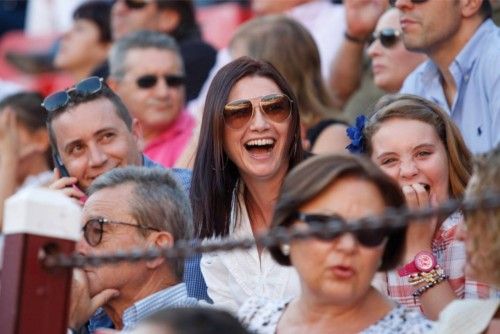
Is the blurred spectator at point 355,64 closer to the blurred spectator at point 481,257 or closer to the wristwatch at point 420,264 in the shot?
the wristwatch at point 420,264

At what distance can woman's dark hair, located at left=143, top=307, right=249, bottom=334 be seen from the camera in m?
3.39

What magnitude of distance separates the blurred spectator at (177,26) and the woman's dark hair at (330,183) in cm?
493

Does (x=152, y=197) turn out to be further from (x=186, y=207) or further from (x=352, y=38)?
(x=352, y=38)

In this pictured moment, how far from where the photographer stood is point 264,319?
4387 mm

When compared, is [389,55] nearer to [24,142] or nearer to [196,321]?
[24,142]

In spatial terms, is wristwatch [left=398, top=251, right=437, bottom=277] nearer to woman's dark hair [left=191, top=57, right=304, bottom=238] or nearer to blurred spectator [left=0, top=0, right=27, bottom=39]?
woman's dark hair [left=191, top=57, right=304, bottom=238]

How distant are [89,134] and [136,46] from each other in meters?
1.79

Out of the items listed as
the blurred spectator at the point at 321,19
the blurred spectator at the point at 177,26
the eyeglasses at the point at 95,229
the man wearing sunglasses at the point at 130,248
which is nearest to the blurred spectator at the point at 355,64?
the blurred spectator at the point at 321,19

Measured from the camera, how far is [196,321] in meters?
3.42

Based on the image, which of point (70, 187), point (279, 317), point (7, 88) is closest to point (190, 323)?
point (279, 317)

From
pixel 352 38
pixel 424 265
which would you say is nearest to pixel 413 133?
pixel 424 265

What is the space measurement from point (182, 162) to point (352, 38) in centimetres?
136

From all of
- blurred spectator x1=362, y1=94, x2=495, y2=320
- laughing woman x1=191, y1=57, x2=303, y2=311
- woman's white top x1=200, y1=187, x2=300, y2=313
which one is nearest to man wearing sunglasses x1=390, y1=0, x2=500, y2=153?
blurred spectator x1=362, y1=94, x2=495, y2=320

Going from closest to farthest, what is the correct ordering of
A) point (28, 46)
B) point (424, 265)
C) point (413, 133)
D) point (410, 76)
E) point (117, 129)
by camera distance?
Answer: point (424, 265) < point (413, 133) < point (117, 129) < point (410, 76) < point (28, 46)
